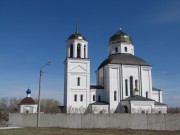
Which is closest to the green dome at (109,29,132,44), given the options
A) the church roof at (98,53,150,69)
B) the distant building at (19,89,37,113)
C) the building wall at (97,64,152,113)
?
the church roof at (98,53,150,69)

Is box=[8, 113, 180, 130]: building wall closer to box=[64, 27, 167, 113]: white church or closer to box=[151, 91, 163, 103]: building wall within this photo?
box=[64, 27, 167, 113]: white church

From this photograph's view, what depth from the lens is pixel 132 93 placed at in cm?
4775

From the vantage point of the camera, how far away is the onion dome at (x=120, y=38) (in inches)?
2149

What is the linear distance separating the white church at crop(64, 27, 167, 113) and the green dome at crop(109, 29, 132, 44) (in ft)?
16.0

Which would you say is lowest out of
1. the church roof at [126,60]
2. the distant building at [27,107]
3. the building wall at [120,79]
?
the distant building at [27,107]

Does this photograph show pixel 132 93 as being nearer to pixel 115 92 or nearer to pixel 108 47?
pixel 115 92

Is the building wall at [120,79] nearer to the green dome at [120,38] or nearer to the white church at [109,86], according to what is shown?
the white church at [109,86]

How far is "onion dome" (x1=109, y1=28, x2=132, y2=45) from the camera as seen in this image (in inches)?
2149

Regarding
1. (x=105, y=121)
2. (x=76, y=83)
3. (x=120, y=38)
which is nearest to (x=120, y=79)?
(x=76, y=83)

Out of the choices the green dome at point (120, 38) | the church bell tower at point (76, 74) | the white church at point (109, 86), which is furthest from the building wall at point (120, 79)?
the green dome at point (120, 38)

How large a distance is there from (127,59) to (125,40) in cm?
644

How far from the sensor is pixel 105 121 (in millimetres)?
31172

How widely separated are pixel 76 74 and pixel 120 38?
44.1 ft

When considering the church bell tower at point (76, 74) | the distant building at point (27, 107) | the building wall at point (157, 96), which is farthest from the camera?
the building wall at point (157, 96)
